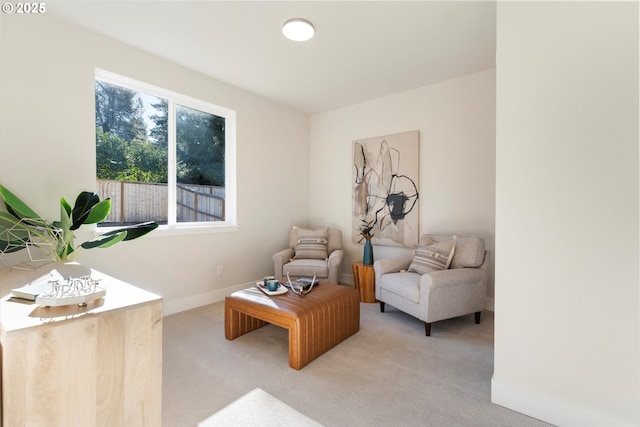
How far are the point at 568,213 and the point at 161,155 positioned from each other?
343 centimetres

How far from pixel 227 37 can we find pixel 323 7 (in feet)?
3.00

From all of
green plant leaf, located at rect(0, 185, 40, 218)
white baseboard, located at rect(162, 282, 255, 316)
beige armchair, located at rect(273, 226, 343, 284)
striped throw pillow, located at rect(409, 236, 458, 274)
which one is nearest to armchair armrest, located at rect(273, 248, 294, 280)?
beige armchair, located at rect(273, 226, 343, 284)

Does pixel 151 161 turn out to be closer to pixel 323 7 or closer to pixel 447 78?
pixel 323 7

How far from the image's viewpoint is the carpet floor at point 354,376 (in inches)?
62.9

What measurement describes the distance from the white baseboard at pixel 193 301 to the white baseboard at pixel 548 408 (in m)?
2.85

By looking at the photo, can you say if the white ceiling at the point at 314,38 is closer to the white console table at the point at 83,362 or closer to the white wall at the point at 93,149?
the white wall at the point at 93,149

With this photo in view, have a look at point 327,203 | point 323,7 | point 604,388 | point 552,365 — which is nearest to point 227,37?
point 323,7

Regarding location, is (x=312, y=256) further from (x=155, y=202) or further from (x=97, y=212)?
(x=97, y=212)

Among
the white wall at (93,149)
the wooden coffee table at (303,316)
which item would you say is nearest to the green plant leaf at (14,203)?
the white wall at (93,149)

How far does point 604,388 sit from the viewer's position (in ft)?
4.69

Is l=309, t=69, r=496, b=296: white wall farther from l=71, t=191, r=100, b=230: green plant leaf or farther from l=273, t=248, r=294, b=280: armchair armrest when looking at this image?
l=71, t=191, r=100, b=230: green plant leaf

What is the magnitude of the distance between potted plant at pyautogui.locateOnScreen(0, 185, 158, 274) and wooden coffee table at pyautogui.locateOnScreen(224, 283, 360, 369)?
97cm

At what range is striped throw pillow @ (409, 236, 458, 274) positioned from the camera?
2959mm

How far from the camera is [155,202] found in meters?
3.07
